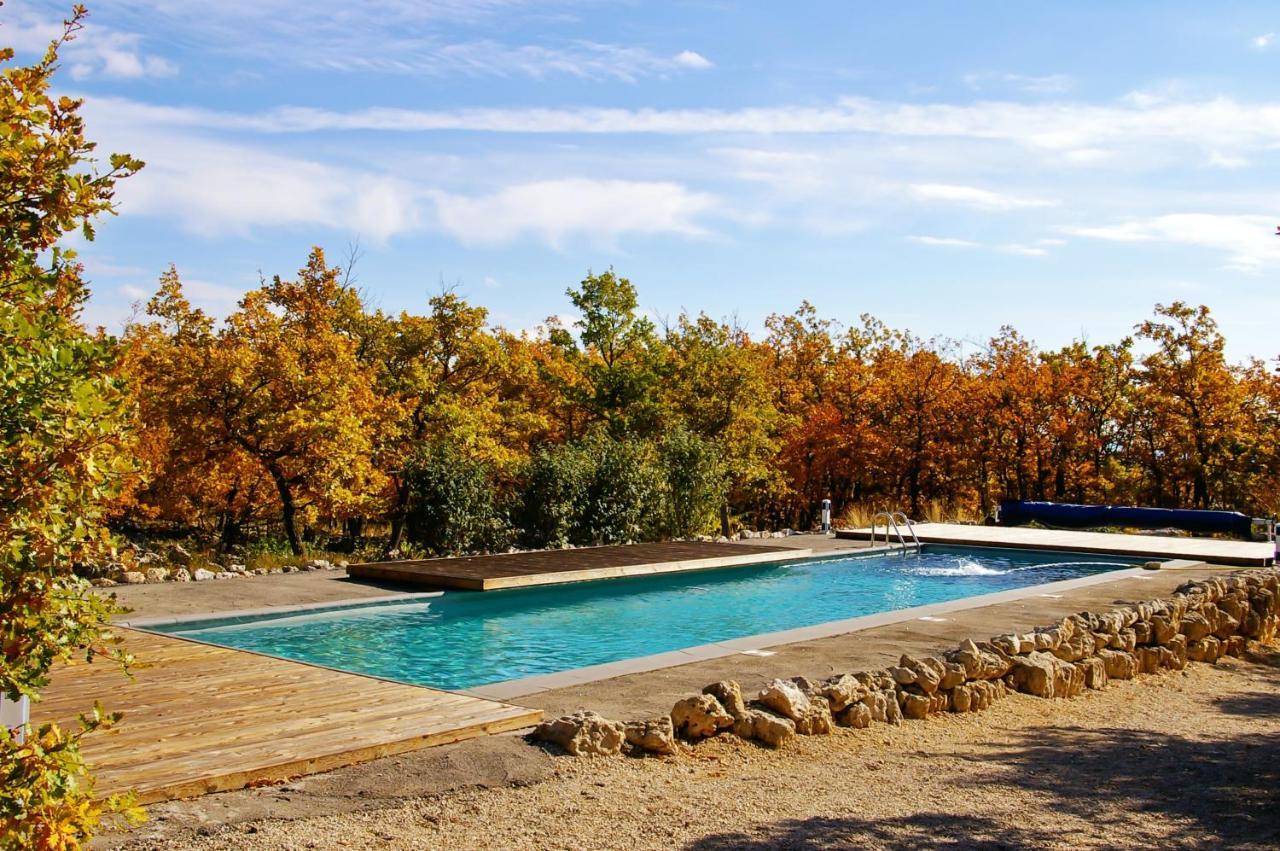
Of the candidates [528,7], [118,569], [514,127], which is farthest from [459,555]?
[528,7]

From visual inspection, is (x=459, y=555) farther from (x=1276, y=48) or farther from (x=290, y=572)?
(x=1276, y=48)

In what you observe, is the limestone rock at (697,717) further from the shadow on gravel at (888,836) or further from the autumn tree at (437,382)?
the autumn tree at (437,382)

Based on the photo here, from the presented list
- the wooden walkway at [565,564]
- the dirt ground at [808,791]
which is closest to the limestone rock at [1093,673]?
the dirt ground at [808,791]

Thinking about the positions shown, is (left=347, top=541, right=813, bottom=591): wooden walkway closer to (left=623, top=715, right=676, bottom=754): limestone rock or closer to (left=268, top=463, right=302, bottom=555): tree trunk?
(left=268, top=463, right=302, bottom=555): tree trunk

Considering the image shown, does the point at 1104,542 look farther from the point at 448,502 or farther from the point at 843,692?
the point at 843,692

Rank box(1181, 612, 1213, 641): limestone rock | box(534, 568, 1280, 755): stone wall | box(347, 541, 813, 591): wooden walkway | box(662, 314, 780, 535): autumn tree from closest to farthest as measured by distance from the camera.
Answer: box(534, 568, 1280, 755): stone wall < box(1181, 612, 1213, 641): limestone rock < box(347, 541, 813, 591): wooden walkway < box(662, 314, 780, 535): autumn tree

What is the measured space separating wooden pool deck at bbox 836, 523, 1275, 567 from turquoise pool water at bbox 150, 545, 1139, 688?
0.62 metres

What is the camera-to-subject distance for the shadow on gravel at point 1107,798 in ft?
13.8

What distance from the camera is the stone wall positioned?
5336 mm

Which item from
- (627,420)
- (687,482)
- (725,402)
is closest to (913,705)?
(687,482)

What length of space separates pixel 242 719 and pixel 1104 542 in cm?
1520

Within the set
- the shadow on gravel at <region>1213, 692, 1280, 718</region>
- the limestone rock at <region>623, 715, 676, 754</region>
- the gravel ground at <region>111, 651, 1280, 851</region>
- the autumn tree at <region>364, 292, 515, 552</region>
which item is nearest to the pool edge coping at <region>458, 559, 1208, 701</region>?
the limestone rock at <region>623, 715, 676, 754</region>

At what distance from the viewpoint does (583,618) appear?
11.0 meters

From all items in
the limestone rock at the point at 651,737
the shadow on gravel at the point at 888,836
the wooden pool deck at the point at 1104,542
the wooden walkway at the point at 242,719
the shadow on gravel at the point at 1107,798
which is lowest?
the shadow on gravel at the point at 1107,798
